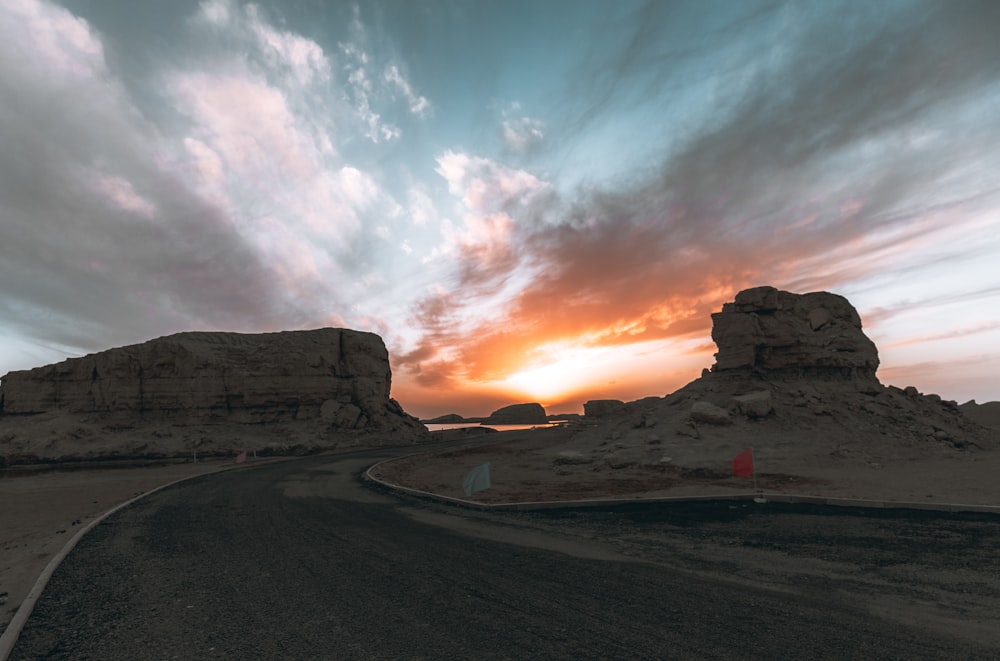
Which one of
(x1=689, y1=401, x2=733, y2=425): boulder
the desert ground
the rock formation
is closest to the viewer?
the desert ground

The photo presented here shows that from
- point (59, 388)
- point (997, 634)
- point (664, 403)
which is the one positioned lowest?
point (997, 634)

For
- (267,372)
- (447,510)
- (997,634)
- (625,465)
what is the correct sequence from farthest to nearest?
1. (267,372)
2. (625,465)
3. (447,510)
4. (997,634)

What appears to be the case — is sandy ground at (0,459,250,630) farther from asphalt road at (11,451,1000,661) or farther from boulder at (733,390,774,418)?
boulder at (733,390,774,418)

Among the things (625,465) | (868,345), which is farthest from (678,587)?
(868,345)

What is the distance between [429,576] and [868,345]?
121 ft

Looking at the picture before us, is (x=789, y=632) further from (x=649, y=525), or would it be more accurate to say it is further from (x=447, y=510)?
(x=447, y=510)

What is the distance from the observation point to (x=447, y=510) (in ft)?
49.2

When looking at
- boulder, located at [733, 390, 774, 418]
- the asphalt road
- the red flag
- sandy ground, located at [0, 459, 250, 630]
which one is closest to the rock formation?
boulder, located at [733, 390, 774, 418]

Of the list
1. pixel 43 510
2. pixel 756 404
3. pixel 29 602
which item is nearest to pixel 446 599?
pixel 29 602

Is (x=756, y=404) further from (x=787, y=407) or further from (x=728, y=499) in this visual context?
(x=728, y=499)

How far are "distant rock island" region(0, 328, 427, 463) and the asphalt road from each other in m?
39.5

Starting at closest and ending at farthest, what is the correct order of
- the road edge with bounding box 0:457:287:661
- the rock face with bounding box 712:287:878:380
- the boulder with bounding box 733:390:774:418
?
the road edge with bounding box 0:457:287:661, the boulder with bounding box 733:390:774:418, the rock face with bounding box 712:287:878:380

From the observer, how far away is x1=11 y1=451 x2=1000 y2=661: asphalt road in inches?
220

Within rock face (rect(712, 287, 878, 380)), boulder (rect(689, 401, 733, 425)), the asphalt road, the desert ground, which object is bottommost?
the asphalt road
